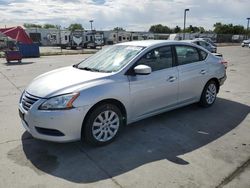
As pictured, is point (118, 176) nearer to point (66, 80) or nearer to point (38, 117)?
point (38, 117)

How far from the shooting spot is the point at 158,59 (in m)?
4.75

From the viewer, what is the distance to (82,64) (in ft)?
16.3

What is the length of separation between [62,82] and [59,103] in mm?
470

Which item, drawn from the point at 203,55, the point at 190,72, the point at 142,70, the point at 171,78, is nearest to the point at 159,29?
the point at 203,55

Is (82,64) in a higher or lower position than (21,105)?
higher

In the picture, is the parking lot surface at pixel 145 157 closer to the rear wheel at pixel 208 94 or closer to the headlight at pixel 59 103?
the rear wheel at pixel 208 94

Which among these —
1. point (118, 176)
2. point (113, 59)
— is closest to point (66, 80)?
point (113, 59)

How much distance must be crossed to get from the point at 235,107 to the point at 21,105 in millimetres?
4810

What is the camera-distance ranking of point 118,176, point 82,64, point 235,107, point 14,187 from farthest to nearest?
point 235,107 → point 82,64 → point 118,176 → point 14,187

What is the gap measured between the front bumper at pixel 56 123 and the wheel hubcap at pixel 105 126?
0.98 ft

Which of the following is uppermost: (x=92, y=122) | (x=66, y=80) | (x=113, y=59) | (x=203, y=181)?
(x=113, y=59)

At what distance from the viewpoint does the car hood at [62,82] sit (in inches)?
145

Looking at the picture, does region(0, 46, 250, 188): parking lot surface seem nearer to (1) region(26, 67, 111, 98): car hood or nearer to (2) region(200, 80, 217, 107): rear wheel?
(2) region(200, 80, 217, 107): rear wheel

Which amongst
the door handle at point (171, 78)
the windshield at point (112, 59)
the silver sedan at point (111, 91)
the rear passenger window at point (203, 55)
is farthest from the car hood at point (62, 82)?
the rear passenger window at point (203, 55)
